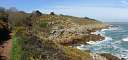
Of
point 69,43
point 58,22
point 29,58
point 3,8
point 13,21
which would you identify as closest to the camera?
point 29,58

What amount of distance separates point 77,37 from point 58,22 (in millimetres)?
31941

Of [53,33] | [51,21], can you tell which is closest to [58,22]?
[51,21]

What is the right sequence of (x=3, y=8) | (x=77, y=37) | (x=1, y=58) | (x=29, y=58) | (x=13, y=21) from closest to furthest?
(x=29, y=58) → (x=1, y=58) → (x=77, y=37) → (x=13, y=21) → (x=3, y=8)

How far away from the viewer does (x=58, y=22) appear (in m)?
110

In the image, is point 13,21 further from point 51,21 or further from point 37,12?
point 37,12

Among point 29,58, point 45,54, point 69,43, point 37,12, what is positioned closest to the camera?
point 29,58

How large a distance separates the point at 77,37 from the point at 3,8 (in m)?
54.6

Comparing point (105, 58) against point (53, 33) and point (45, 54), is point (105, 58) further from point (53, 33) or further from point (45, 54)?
point (53, 33)

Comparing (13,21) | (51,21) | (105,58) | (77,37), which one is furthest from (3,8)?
(105,58)

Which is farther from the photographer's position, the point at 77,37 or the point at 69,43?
the point at 77,37

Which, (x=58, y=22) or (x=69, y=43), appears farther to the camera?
(x=58, y=22)

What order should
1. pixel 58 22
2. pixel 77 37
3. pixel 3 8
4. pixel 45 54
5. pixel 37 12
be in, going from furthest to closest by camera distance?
pixel 37 12 → pixel 3 8 → pixel 58 22 → pixel 77 37 → pixel 45 54

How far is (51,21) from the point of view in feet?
375

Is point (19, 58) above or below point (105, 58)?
above
